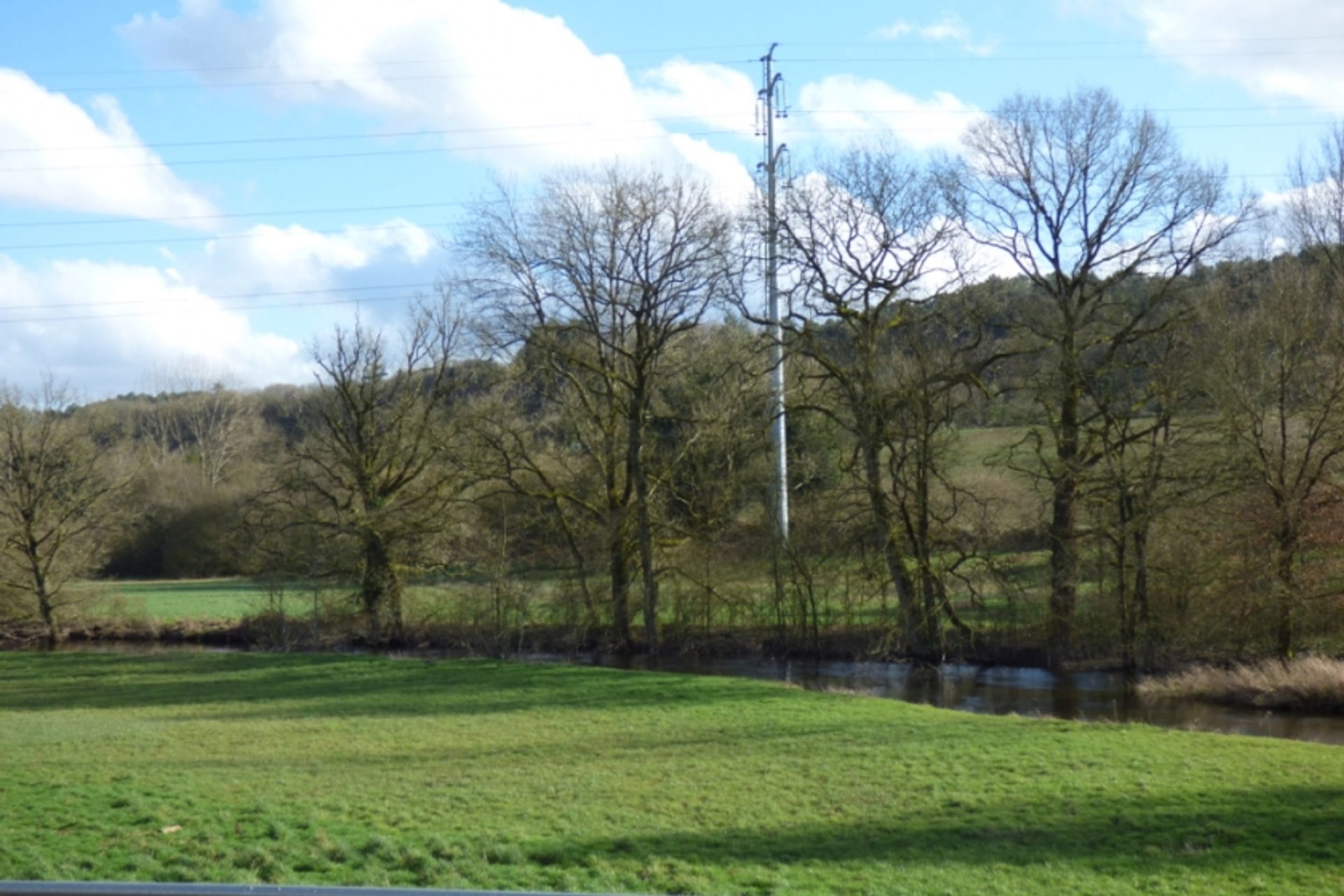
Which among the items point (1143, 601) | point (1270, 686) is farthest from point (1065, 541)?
point (1270, 686)

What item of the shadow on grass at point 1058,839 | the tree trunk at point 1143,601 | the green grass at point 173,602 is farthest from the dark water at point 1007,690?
the shadow on grass at point 1058,839

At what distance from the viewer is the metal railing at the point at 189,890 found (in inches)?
140

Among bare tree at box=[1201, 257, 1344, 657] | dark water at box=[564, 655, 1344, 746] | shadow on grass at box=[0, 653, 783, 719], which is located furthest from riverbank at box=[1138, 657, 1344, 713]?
shadow on grass at box=[0, 653, 783, 719]

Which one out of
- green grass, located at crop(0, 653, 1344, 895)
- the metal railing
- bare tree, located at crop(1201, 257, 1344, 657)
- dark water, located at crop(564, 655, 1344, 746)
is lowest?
dark water, located at crop(564, 655, 1344, 746)

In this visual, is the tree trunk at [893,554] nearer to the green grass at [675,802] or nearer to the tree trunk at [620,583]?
the tree trunk at [620,583]

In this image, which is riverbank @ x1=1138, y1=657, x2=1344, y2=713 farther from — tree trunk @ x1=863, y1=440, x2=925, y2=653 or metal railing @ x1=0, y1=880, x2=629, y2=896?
metal railing @ x1=0, y1=880, x2=629, y2=896

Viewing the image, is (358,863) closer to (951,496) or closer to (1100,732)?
(1100,732)

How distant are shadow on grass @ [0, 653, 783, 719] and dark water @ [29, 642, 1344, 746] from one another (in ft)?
15.9

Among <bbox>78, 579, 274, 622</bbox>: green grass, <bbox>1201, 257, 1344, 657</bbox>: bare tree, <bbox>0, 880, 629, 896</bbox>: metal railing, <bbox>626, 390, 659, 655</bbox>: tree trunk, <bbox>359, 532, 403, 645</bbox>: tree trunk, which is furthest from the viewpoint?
<bbox>78, 579, 274, 622</bbox>: green grass

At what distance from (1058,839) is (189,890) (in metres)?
8.50

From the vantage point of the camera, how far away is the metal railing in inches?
140

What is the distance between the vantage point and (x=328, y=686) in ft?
89.3

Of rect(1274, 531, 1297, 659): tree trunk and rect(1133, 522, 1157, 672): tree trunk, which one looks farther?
rect(1133, 522, 1157, 672): tree trunk

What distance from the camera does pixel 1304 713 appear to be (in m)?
23.5
